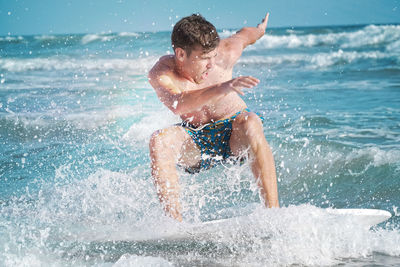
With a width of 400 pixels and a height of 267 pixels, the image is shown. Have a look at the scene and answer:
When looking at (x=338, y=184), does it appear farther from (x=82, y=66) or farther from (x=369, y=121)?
(x=82, y=66)

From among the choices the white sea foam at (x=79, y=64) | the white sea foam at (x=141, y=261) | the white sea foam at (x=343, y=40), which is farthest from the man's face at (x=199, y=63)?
the white sea foam at (x=343, y=40)

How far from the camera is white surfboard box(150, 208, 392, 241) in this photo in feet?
9.58

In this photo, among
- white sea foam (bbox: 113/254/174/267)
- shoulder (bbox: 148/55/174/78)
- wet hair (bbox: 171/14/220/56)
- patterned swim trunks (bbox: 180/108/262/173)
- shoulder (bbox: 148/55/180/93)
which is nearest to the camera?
white sea foam (bbox: 113/254/174/267)

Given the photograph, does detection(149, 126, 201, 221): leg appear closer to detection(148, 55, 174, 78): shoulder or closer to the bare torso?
the bare torso

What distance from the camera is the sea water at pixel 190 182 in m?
2.86

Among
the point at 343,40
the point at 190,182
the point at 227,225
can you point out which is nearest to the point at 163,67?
the point at 227,225

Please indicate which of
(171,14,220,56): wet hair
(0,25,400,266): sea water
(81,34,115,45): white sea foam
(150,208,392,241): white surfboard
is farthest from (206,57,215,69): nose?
(81,34,115,45): white sea foam

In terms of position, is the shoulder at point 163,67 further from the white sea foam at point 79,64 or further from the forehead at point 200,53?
the white sea foam at point 79,64

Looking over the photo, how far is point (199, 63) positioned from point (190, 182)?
1.83 metres

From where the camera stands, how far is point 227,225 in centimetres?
294

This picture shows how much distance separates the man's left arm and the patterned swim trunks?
0.54 meters

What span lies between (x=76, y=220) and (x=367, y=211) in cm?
211

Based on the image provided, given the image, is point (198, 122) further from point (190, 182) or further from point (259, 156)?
point (190, 182)

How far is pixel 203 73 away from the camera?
3.21 meters
